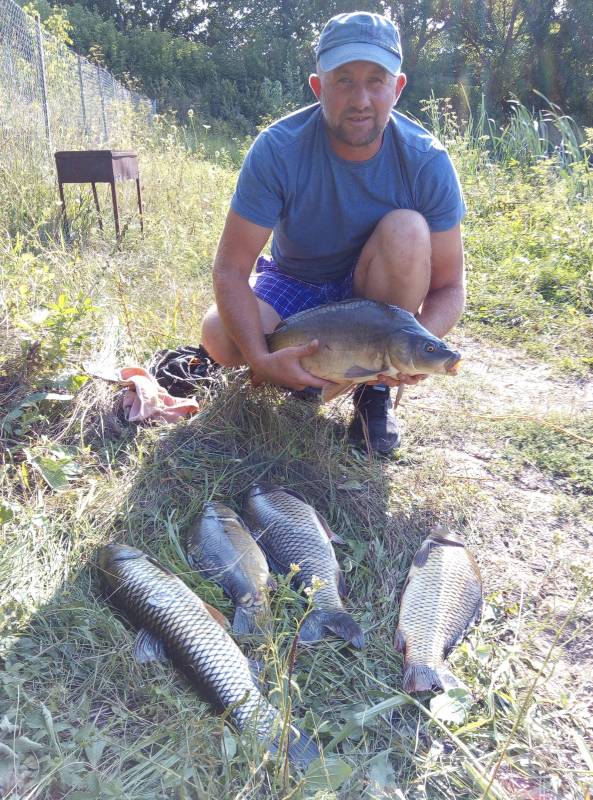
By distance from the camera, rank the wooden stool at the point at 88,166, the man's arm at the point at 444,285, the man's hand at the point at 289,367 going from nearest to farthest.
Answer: the man's hand at the point at 289,367
the man's arm at the point at 444,285
the wooden stool at the point at 88,166

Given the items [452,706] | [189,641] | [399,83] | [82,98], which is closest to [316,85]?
[399,83]

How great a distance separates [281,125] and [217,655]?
200 centimetres

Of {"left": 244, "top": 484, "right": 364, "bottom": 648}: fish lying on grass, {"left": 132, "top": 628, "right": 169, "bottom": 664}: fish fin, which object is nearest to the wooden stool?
{"left": 244, "top": 484, "right": 364, "bottom": 648}: fish lying on grass

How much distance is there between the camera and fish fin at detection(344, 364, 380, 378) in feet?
8.07

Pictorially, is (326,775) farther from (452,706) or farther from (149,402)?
(149,402)

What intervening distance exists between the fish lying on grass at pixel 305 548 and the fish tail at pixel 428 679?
0.17 metres

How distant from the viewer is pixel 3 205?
5.01 meters

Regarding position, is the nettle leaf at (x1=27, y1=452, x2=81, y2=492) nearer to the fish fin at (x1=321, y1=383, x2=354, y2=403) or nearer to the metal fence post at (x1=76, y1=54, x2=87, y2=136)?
the fish fin at (x1=321, y1=383, x2=354, y2=403)

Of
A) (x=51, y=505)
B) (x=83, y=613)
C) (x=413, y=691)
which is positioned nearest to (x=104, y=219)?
(x=51, y=505)

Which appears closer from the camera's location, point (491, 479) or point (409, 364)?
point (409, 364)

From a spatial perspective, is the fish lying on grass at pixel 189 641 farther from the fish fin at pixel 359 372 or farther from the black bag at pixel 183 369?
the black bag at pixel 183 369

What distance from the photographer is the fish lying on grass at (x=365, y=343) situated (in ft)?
7.63

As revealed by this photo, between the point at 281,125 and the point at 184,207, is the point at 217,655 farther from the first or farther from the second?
the point at 184,207

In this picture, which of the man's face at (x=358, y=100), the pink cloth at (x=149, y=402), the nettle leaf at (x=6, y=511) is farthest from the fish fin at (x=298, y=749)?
the man's face at (x=358, y=100)
